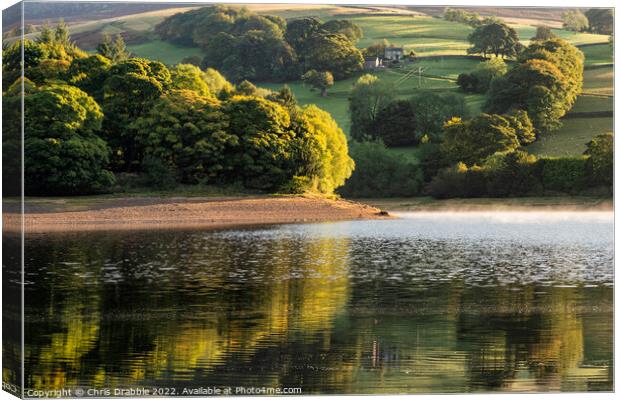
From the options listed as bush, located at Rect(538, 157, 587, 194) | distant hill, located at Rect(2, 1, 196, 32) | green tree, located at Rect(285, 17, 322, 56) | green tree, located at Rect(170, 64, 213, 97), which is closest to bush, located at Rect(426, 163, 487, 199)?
bush, located at Rect(538, 157, 587, 194)

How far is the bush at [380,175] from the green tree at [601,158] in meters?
3.29

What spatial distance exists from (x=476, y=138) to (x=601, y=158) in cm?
225

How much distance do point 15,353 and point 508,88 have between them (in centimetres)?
1086

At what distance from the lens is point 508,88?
2445 centimetres

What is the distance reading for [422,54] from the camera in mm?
24094

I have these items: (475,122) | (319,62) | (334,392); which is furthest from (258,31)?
(334,392)

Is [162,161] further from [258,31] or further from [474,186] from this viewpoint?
[474,186]

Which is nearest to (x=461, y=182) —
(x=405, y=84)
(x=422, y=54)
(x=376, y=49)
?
(x=405, y=84)

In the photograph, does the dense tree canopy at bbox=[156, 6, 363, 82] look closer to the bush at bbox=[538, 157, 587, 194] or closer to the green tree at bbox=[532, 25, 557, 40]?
the green tree at bbox=[532, 25, 557, 40]

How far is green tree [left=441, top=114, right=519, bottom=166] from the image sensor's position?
77.3 feet

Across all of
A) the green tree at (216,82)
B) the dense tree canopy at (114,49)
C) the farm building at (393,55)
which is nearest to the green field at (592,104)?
the farm building at (393,55)

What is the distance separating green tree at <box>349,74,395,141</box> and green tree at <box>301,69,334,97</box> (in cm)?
56

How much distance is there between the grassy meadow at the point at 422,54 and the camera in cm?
2244

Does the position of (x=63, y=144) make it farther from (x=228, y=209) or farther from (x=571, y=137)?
(x=571, y=137)
